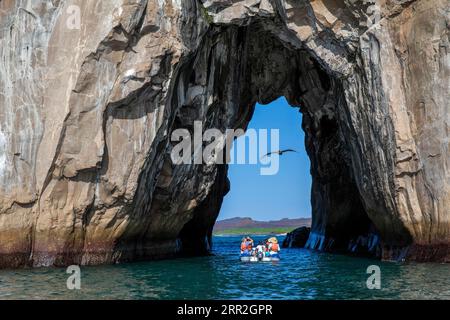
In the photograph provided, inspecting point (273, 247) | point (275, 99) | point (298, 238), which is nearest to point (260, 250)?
point (273, 247)

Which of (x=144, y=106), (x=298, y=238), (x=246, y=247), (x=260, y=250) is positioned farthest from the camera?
(x=298, y=238)

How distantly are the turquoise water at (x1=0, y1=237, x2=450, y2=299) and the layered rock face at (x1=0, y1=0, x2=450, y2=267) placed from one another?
2902 mm

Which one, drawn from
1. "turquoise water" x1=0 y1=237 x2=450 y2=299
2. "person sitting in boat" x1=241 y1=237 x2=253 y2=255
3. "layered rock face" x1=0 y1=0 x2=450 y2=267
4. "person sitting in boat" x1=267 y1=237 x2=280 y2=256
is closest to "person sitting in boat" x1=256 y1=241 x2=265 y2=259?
"person sitting in boat" x1=267 y1=237 x2=280 y2=256

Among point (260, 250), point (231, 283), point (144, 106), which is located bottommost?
point (231, 283)

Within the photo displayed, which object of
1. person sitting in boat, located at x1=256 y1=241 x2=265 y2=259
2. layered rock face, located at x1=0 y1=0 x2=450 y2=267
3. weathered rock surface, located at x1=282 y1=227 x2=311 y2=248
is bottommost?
weathered rock surface, located at x1=282 y1=227 x2=311 y2=248

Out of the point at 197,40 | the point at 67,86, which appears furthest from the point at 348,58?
the point at 67,86

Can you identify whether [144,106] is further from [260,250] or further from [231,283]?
[231,283]

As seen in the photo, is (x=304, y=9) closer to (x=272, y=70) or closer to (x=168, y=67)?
(x=168, y=67)

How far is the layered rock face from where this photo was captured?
24750 mm

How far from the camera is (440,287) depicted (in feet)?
56.7

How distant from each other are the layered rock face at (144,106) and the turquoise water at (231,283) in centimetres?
290

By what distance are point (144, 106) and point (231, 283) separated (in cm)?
1129

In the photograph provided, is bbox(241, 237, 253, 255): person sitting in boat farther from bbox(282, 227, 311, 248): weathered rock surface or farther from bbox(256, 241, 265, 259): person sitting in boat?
bbox(282, 227, 311, 248): weathered rock surface

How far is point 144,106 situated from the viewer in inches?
1083
